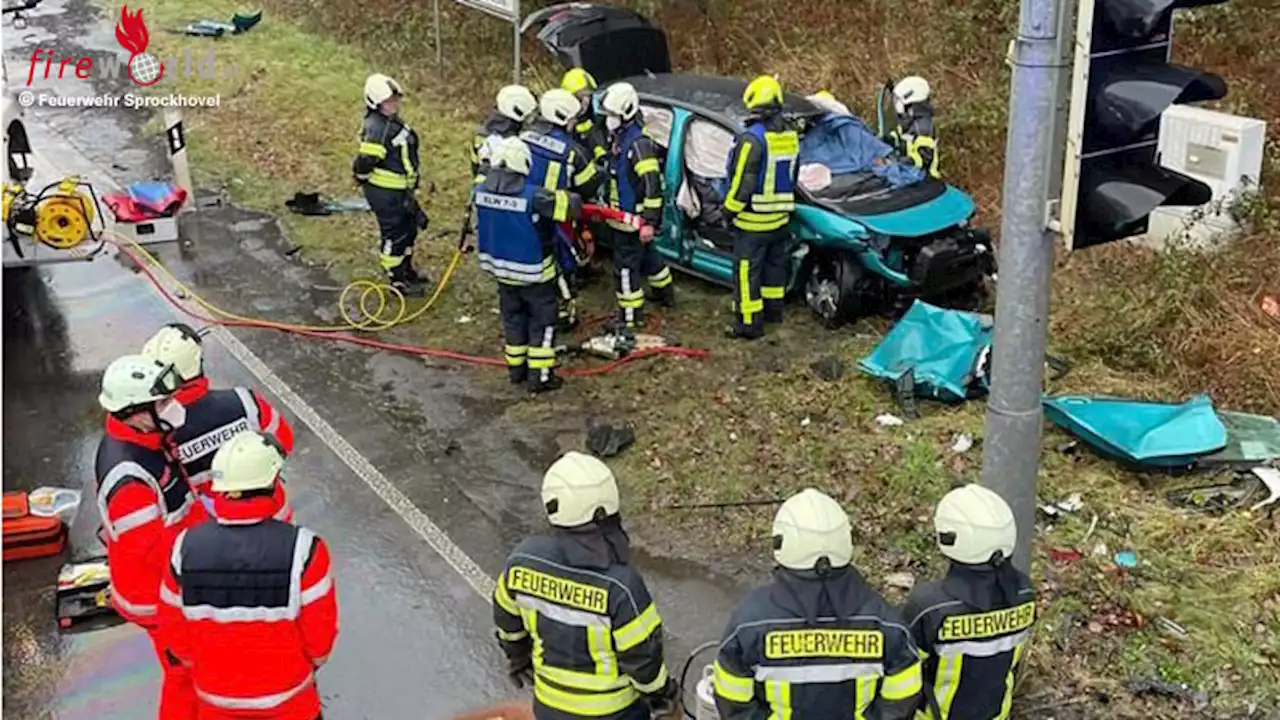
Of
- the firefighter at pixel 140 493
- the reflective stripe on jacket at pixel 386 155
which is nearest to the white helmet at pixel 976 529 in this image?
the firefighter at pixel 140 493

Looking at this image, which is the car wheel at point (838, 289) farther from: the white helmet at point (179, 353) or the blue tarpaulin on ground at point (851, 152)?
the white helmet at point (179, 353)

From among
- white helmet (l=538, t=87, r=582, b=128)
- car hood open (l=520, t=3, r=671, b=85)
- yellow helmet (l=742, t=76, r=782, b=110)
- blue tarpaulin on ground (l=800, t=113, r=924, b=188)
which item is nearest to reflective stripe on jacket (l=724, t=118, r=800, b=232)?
yellow helmet (l=742, t=76, r=782, b=110)

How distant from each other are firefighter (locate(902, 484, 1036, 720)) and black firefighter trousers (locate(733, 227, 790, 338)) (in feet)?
17.2

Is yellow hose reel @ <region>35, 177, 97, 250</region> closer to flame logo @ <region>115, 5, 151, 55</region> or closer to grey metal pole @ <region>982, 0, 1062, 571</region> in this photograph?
grey metal pole @ <region>982, 0, 1062, 571</region>

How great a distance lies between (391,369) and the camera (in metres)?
9.92

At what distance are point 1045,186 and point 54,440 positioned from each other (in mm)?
6834

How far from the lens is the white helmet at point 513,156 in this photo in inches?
346

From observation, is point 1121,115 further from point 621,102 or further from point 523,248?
point 621,102

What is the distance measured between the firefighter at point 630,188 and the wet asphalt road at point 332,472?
1.38 meters

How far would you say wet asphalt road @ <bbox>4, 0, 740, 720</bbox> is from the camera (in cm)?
651

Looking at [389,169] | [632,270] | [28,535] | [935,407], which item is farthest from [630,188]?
[28,535]

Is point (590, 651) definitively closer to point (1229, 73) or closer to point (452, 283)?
point (452, 283)

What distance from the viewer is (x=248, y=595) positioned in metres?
4.75

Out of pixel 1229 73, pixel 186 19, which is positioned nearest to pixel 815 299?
pixel 1229 73
